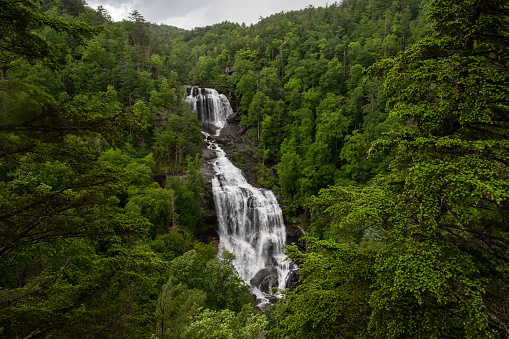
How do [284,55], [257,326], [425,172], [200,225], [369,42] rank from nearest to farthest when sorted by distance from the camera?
[425,172] < [257,326] < [200,225] < [369,42] < [284,55]

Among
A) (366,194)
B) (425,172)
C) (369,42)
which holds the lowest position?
(366,194)

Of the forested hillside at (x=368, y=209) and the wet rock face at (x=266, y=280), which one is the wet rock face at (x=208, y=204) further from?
the forested hillside at (x=368, y=209)

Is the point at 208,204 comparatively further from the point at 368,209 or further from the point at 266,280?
the point at 368,209

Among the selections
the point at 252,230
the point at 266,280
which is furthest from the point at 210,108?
the point at 266,280

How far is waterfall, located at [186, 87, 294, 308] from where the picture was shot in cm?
2397

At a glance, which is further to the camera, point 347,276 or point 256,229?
point 256,229

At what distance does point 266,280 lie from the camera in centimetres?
2352

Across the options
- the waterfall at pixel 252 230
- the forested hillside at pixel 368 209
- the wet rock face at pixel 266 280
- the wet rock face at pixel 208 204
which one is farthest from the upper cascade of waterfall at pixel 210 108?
the forested hillside at pixel 368 209

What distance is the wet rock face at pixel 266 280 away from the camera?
22938 millimetres

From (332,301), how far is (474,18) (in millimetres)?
6490

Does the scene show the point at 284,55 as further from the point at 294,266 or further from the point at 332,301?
the point at 332,301

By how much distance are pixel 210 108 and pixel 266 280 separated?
34247 mm

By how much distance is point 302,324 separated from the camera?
212 inches

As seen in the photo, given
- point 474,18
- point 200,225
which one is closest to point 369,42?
point 200,225
